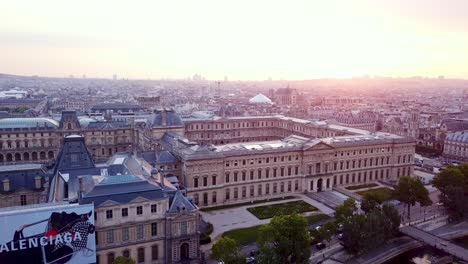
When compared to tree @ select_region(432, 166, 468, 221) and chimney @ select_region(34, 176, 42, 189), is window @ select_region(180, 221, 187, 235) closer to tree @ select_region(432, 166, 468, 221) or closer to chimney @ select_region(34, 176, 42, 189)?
chimney @ select_region(34, 176, 42, 189)

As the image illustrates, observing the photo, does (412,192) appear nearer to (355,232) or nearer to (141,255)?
(355,232)

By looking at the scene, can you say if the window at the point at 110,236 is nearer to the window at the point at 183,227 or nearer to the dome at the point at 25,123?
the window at the point at 183,227

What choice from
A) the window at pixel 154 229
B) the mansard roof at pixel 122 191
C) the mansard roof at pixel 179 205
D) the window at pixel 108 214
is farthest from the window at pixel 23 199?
the mansard roof at pixel 179 205

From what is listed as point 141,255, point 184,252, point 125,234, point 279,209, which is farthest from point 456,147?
point 125,234

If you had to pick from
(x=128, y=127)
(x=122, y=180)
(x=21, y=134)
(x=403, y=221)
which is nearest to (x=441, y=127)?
(x=403, y=221)

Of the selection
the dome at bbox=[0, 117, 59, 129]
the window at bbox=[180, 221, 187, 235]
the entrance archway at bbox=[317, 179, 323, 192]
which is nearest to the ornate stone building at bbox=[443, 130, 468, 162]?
the entrance archway at bbox=[317, 179, 323, 192]

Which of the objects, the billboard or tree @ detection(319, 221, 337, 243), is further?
tree @ detection(319, 221, 337, 243)
